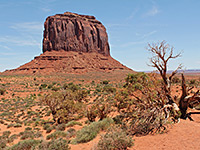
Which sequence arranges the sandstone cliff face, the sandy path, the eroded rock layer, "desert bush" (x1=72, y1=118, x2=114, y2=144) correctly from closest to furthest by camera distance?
the sandy path
"desert bush" (x1=72, y1=118, x2=114, y2=144)
the eroded rock layer
the sandstone cliff face

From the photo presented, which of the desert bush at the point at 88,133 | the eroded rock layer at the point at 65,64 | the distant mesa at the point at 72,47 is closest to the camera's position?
the desert bush at the point at 88,133

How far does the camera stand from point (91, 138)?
321 inches

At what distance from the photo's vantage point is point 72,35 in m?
95.2

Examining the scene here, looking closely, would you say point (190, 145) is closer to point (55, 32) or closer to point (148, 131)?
point (148, 131)

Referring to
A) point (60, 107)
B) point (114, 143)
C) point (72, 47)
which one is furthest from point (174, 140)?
point (72, 47)

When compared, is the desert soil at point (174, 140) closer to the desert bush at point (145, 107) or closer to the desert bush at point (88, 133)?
the desert bush at point (145, 107)

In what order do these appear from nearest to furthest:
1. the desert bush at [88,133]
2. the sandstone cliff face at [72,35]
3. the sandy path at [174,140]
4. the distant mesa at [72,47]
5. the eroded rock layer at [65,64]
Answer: the sandy path at [174,140] → the desert bush at [88,133] → the eroded rock layer at [65,64] → the distant mesa at [72,47] → the sandstone cliff face at [72,35]

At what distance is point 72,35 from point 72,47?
945 cm

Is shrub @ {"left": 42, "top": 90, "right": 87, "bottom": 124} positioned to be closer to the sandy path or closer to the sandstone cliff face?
the sandy path

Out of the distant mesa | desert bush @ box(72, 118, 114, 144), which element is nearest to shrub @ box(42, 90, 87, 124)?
desert bush @ box(72, 118, 114, 144)

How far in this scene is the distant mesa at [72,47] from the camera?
7475 centimetres

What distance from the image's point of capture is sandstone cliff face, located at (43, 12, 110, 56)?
91.6 meters

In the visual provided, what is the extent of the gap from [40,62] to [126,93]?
74.9 metres

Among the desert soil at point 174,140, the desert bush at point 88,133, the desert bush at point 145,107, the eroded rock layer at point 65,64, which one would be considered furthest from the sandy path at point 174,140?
the eroded rock layer at point 65,64
